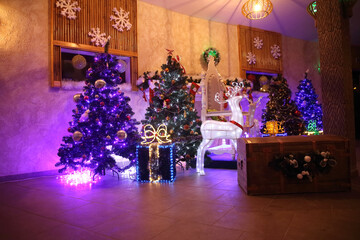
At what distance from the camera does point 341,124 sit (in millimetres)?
3732

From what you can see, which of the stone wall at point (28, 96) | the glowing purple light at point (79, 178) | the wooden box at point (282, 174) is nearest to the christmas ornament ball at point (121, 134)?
the glowing purple light at point (79, 178)

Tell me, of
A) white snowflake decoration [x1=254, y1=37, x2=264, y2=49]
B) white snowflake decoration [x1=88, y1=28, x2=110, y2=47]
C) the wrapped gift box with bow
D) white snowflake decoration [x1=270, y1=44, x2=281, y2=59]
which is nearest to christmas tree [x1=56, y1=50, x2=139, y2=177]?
the wrapped gift box with bow

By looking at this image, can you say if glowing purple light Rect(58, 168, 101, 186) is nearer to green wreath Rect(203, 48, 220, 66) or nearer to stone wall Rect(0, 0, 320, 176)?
stone wall Rect(0, 0, 320, 176)

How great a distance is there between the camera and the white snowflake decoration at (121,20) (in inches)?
246

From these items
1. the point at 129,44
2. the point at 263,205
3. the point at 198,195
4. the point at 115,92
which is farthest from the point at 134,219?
the point at 129,44

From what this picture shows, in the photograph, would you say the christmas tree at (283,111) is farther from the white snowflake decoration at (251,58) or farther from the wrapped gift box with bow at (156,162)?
the wrapped gift box with bow at (156,162)

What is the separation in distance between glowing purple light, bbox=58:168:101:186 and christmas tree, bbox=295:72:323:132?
772 centimetres

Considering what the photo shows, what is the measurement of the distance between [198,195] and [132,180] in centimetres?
145

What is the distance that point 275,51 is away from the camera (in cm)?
941

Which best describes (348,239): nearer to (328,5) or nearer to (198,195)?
(198,195)

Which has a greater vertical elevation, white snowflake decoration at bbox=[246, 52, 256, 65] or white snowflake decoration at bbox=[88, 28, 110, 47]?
white snowflake decoration at bbox=[246, 52, 256, 65]

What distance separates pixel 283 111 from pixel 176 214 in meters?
6.50

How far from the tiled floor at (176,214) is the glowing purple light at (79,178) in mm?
504

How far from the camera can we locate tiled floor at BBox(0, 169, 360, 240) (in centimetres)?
209
